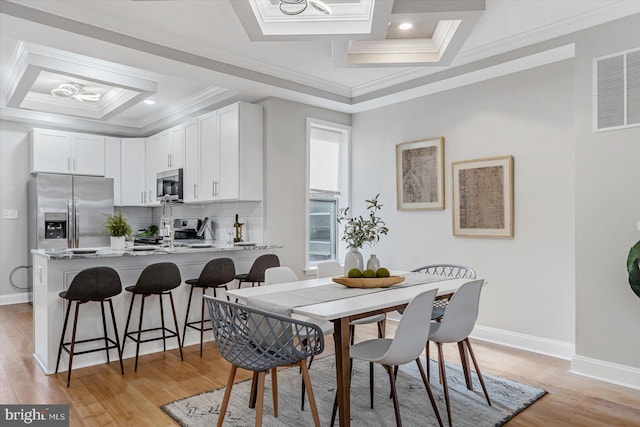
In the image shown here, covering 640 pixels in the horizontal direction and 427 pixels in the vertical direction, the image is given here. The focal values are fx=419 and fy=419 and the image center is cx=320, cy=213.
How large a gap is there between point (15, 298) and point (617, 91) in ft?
25.1

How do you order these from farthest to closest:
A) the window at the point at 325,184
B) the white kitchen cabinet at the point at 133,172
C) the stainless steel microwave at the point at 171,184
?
the white kitchen cabinet at the point at 133,172
the stainless steel microwave at the point at 171,184
the window at the point at 325,184

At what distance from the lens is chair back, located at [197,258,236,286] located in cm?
391

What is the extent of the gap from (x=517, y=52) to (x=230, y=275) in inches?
132

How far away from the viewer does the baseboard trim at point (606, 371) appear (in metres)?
3.07

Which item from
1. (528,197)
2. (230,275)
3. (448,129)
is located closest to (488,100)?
(448,129)

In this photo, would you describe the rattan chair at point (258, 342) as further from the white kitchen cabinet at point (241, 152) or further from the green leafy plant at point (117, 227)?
the white kitchen cabinet at point (241, 152)

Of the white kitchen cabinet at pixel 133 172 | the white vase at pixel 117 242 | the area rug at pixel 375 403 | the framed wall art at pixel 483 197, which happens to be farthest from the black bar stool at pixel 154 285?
the white kitchen cabinet at pixel 133 172

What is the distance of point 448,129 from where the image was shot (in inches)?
183

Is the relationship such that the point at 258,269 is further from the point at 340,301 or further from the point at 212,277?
the point at 340,301

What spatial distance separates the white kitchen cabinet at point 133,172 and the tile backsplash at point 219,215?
0.52 m

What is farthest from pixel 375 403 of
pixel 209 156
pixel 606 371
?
pixel 209 156

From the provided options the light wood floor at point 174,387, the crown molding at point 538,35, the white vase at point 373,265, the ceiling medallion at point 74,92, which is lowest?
the light wood floor at point 174,387

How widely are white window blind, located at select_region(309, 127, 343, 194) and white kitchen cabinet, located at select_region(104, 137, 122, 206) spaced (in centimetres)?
339

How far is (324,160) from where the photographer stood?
18.3 ft
